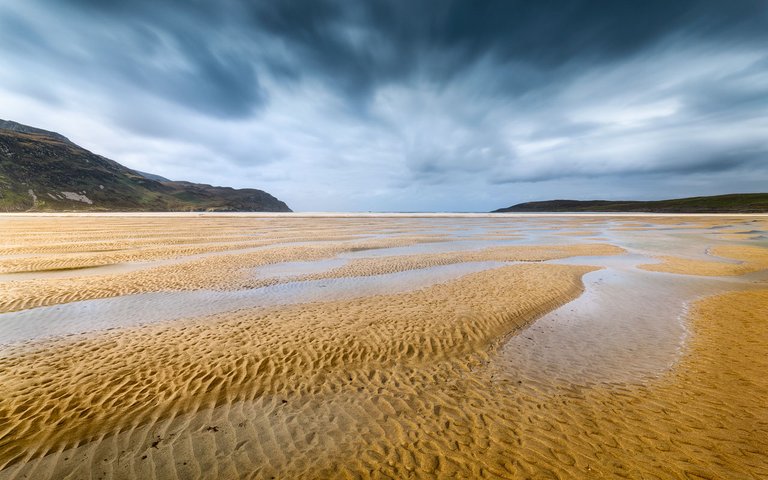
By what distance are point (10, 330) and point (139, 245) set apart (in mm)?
25512

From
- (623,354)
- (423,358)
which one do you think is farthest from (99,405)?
(623,354)

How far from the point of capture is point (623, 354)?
9.93m

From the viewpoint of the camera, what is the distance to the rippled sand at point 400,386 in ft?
18.4

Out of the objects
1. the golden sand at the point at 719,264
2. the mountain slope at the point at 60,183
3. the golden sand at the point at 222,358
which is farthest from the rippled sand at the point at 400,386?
the mountain slope at the point at 60,183

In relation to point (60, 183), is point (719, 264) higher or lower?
lower

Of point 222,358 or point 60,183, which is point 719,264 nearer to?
point 222,358

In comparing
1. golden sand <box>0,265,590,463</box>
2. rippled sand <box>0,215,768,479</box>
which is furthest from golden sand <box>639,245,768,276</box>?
golden sand <box>0,265,590,463</box>

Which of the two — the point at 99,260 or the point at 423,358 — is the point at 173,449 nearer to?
the point at 423,358

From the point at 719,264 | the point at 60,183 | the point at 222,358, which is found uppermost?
the point at 60,183

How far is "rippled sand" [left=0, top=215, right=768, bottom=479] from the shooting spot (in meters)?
5.61

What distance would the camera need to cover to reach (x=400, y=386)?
812 cm

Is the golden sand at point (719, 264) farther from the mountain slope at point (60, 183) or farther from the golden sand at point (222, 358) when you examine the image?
the mountain slope at point (60, 183)

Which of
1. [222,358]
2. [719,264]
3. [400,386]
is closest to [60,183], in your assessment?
[222,358]

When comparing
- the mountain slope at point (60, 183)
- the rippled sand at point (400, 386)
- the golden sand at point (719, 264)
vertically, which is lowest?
the golden sand at point (719, 264)
